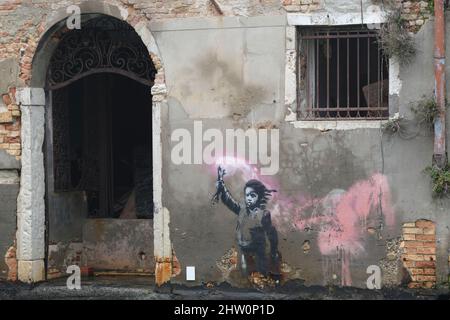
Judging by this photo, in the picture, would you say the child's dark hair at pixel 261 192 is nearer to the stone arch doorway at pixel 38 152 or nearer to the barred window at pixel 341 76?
the barred window at pixel 341 76

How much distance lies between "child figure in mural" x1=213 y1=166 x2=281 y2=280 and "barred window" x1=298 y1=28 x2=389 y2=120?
1.02 metres

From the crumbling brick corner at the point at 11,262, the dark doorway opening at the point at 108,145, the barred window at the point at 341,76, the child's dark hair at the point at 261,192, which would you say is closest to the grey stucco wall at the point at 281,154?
the child's dark hair at the point at 261,192

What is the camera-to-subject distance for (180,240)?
376 inches

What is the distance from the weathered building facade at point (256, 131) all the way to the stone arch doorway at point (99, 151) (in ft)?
0.13

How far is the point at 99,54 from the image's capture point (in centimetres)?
1035

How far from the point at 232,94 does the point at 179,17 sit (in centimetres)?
110

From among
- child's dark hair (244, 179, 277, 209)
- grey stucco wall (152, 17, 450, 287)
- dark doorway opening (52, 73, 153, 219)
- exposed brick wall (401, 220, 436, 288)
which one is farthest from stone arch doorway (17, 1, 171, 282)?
exposed brick wall (401, 220, 436, 288)

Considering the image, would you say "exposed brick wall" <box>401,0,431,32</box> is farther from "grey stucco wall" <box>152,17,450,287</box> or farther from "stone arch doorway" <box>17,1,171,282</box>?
"stone arch doorway" <box>17,1,171,282</box>

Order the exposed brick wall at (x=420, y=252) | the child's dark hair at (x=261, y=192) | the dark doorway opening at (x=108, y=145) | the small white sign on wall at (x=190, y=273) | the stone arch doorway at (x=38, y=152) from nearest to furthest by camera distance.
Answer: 1. the exposed brick wall at (x=420, y=252)
2. the child's dark hair at (x=261, y=192)
3. the small white sign on wall at (x=190, y=273)
4. the stone arch doorway at (x=38, y=152)
5. the dark doorway opening at (x=108, y=145)

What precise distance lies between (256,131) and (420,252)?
7.26 feet

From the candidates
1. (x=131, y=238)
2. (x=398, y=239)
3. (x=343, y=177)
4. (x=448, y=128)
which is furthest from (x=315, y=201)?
(x=131, y=238)

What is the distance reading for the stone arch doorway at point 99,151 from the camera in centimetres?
1035

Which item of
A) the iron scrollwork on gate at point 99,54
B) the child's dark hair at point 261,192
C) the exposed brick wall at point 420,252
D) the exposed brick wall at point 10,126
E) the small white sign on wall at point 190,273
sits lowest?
the small white sign on wall at point 190,273

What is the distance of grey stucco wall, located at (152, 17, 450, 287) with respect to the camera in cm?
879
